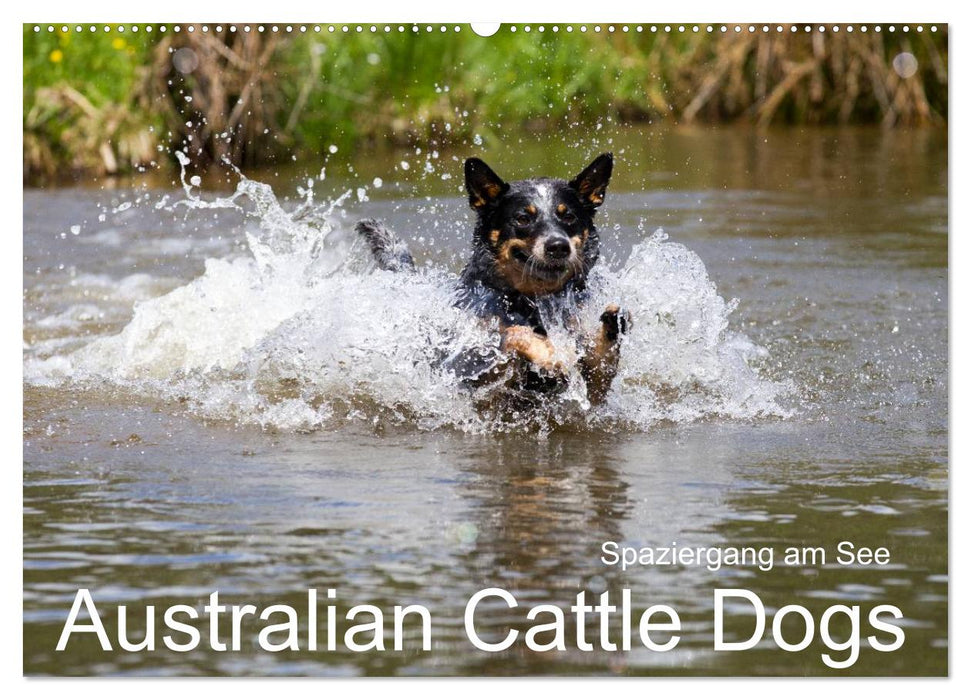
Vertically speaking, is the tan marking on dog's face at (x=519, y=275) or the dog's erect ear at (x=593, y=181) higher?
the dog's erect ear at (x=593, y=181)

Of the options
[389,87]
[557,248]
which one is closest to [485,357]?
[557,248]

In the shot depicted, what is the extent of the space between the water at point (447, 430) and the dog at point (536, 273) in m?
0.12

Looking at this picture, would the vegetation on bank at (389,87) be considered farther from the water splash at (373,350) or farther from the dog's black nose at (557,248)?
the dog's black nose at (557,248)

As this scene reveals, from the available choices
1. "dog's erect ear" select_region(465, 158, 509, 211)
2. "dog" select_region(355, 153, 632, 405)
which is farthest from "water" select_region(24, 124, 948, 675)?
"dog's erect ear" select_region(465, 158, 509, 211)

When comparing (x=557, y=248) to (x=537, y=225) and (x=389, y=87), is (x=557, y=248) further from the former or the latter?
(x=389, y=87)

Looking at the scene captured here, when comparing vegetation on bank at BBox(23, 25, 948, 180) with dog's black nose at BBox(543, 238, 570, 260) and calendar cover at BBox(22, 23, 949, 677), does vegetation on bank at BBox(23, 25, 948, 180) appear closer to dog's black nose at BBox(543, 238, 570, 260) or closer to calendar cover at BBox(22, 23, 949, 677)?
calendar cover at BBox(22, 23, 949, 677)

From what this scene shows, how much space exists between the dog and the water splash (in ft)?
0.23

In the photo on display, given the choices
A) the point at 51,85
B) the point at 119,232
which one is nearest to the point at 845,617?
the point at 51,85

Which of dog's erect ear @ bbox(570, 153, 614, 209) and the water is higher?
dog's erect ear @ bbox(570, 153, 614, 209)

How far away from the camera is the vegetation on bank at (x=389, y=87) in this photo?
31.7 feet

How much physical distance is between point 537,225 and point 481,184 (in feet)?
1.19

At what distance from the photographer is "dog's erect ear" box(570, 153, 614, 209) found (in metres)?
6.50

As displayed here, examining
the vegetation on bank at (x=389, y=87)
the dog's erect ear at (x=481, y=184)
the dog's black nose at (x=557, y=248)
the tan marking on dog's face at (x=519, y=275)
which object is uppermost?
the vegetation on bank at (x=389, y=87)

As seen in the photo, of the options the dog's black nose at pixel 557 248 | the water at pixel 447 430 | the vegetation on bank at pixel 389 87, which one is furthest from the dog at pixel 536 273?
the vegetation on bank at pixel 389 87
